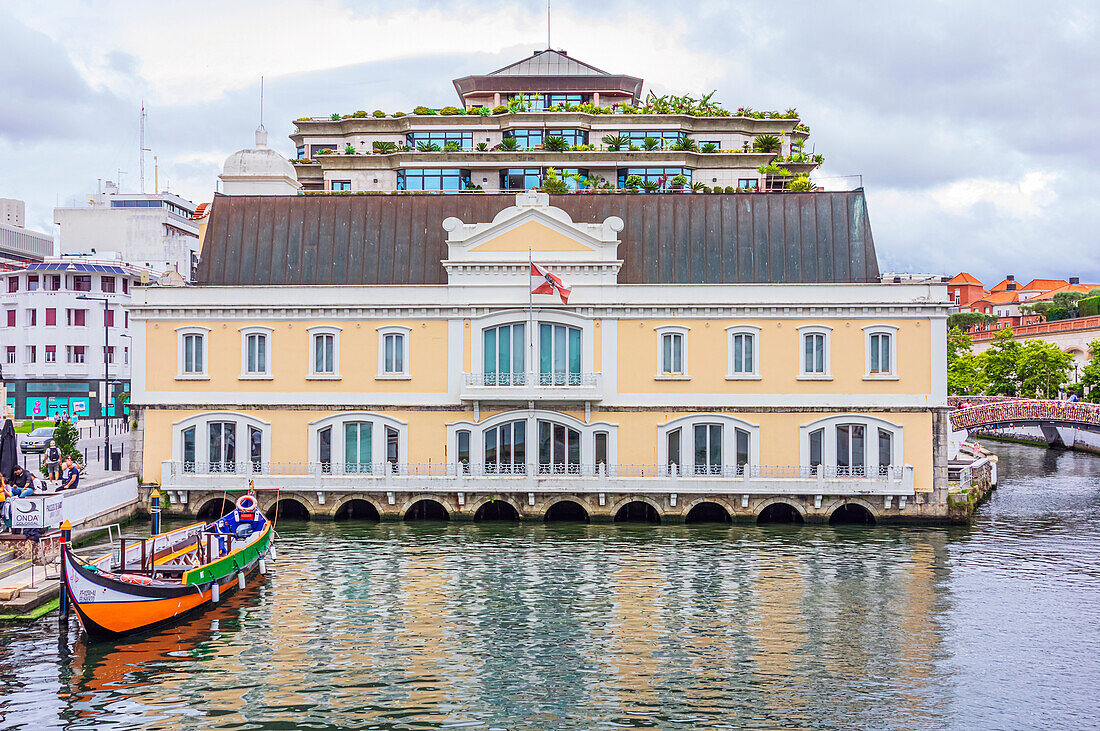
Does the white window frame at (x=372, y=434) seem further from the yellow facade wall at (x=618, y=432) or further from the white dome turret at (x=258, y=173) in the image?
the white dome turret at (x=258, y=173)

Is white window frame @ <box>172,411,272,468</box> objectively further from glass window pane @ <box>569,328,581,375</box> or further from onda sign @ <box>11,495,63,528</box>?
glass window pane @ <box>569,328,581,375</box>

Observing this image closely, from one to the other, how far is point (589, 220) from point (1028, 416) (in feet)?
137

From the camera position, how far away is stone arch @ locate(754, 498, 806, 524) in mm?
47844

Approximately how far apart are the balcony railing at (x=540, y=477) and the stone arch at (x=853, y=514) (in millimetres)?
863

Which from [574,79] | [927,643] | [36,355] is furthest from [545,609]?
[36,355]

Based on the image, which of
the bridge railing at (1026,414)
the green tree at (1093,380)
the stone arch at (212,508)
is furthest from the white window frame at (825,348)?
the green tree at (1093,380)

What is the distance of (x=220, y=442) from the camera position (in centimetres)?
5041

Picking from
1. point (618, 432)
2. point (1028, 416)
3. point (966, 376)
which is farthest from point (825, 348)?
point (966, 376)

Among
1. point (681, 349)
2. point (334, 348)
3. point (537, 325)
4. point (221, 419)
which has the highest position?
point (537, 325)

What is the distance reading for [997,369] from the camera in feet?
365

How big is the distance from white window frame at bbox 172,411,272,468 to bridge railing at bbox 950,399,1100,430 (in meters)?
49.4

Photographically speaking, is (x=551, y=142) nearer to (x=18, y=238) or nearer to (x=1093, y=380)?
(x=1093, y=380)

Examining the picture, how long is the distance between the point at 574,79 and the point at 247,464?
48.9 meters

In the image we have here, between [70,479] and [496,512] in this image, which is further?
[496,512]
